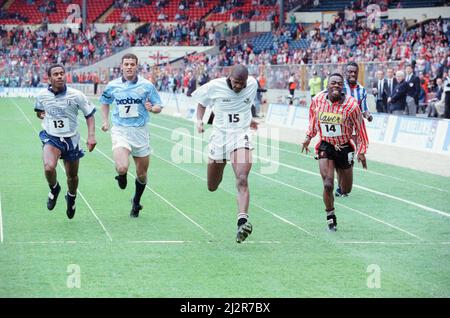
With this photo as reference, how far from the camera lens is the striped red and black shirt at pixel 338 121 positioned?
1224cm

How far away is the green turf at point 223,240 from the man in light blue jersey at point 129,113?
2.79ft

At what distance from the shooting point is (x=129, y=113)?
12.6 metres

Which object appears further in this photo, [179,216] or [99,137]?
[99,137]

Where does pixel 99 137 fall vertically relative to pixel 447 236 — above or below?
below

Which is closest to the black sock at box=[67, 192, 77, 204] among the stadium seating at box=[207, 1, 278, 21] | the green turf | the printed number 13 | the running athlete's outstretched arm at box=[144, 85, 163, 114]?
the green turf

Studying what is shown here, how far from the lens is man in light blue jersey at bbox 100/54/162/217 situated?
1254 cm

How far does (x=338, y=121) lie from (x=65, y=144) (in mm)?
3637

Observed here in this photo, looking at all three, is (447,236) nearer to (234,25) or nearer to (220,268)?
(220,268)

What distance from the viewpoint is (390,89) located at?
25953 millimetres

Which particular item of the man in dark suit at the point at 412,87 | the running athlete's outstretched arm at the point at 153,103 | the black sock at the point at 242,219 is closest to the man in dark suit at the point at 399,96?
the man in dark suit at the point at 412,87

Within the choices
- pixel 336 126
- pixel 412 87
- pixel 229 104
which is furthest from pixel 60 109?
pixel 412 87

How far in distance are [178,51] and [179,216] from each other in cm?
5539

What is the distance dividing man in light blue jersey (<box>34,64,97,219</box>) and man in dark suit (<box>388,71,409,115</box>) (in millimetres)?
13843

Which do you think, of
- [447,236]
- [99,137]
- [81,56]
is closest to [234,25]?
[81,56]
